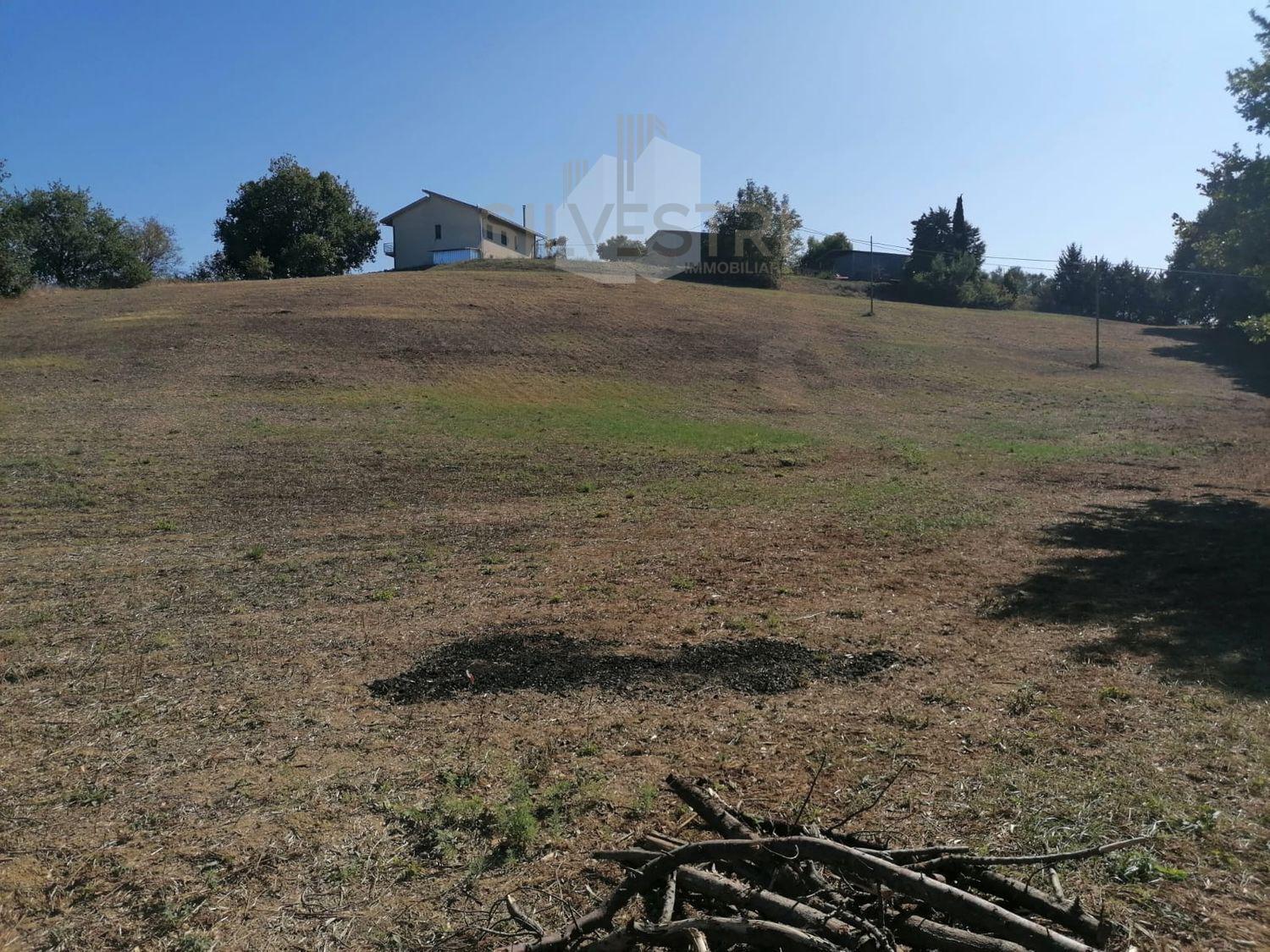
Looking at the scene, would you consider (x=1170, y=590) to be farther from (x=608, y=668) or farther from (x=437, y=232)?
(x=437, y=232)

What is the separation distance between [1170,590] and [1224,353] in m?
41.0

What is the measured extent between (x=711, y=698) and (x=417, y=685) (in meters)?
2.03

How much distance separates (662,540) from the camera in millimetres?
10633

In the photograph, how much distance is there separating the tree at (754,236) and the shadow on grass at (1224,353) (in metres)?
22.8

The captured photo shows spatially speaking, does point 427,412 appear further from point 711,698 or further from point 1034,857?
point 1034,857

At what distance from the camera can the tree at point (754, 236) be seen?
184 ft

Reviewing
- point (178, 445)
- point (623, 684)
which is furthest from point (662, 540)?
point (178, 445)

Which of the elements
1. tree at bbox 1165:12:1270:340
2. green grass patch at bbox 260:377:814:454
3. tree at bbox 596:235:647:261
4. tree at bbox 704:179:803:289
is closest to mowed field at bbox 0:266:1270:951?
green grass patch at bbox 260:377:814:454

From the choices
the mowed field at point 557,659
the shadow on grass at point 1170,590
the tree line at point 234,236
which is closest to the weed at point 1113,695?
the mowed field at point 557,659

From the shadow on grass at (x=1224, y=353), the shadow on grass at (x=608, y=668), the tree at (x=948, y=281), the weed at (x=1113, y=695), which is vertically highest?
the tree at (x=948, y=281)

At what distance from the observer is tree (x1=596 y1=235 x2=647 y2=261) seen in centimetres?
6688

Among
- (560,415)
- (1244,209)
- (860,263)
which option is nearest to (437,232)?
(860,263)

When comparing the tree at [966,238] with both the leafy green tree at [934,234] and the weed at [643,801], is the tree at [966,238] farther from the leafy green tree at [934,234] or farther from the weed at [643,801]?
the weed at [643,801]

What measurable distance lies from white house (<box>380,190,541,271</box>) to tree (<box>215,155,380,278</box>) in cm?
428
